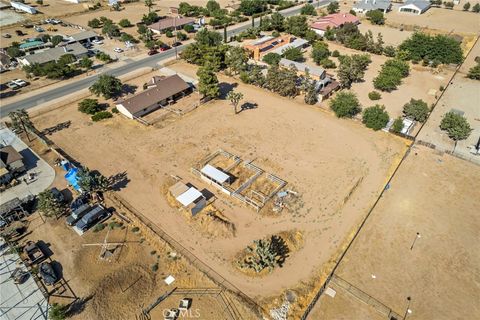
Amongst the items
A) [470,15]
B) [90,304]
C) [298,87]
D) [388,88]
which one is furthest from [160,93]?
[470,15]

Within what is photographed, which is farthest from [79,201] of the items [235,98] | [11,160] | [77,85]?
[77,85]

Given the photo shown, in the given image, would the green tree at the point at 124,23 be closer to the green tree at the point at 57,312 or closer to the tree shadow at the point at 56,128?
the tree shadow at the point at 56,128

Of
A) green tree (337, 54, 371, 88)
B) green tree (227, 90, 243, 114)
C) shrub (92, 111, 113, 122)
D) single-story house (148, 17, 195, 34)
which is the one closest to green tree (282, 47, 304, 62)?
green tree (337, 54, 371, 88)

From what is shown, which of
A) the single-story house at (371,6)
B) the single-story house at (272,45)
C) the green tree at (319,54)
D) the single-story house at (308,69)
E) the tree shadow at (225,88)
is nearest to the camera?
the tree shadow at (225,88)

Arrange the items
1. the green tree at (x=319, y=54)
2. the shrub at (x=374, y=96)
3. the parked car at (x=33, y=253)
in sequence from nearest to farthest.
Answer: the parked car at (x=33, y=253) < the shrub at (x=374, y=96) < the green tree at (x=319, y=54)

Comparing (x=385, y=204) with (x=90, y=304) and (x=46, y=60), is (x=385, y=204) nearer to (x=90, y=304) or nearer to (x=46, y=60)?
(x=90, y=304)

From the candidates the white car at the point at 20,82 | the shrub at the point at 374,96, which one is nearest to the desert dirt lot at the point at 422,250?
the shrub at the point at 374,96

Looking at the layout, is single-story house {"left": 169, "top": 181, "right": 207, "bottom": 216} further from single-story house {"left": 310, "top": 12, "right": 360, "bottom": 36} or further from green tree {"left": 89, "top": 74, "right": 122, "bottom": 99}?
single-story house {"left": 310, "top": 12, "right": 360, "bottom": 36}
